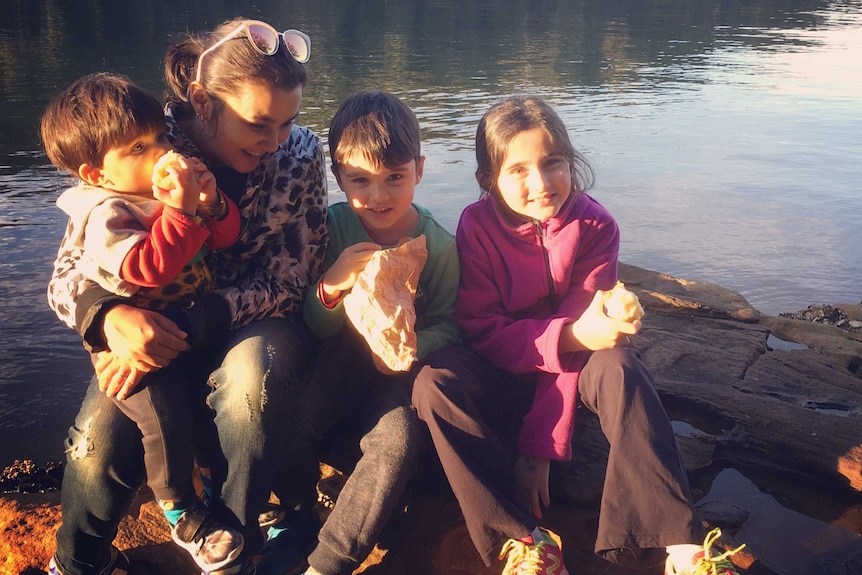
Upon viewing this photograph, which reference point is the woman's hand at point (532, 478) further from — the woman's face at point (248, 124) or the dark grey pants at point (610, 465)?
the woman's face at point (248, 124)

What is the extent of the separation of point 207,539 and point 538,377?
3.94 feet

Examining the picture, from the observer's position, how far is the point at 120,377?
90.6 inches

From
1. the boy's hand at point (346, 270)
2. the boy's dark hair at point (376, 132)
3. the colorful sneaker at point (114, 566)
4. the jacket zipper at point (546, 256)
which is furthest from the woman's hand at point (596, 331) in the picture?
the colorful sneaker at point (114, 566)

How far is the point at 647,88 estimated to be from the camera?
559 inches

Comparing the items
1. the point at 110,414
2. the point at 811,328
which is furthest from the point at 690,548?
the point at 811,328

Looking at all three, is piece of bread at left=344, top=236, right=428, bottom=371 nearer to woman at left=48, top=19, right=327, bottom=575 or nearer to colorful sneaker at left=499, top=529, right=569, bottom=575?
woman at left=48, top=19, right=327, bottom=575

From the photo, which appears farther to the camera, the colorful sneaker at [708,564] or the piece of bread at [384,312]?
the piece of bread at [384,312]

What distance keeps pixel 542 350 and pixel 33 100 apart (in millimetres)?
10733

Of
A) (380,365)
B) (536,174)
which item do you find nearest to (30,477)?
(380,365)

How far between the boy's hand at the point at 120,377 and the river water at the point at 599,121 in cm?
156

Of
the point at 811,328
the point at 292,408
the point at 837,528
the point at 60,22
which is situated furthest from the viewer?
the point at 60,22

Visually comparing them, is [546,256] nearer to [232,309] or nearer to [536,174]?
[536,174]

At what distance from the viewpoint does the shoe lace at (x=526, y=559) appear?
230cm

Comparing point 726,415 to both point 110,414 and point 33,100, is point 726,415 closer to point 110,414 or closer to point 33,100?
point 110,414
